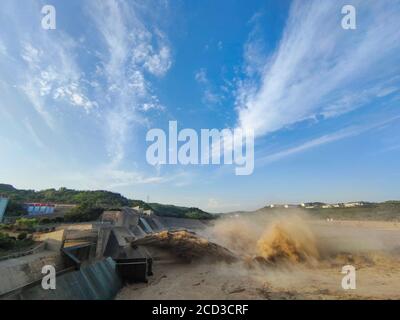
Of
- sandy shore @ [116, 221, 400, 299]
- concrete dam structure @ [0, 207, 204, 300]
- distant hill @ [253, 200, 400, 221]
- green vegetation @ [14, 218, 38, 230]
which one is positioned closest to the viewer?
concrete dam structure @ [0, 207, 204, 300]

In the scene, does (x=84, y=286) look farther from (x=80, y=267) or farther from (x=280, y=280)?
(x=280, y=280)

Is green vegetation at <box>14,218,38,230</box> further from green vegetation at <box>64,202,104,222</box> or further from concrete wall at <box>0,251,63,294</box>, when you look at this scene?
concrete wall at <box>0,251,63,294</box>

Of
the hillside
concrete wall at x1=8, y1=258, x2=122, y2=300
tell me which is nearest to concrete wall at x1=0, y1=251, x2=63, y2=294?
concrete wall at x1=8, y1=258, x2=122, y2=300

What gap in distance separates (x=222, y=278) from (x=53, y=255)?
16.5 metres

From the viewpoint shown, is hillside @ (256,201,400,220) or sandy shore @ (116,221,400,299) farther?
hillside @ (256,201,400,220)

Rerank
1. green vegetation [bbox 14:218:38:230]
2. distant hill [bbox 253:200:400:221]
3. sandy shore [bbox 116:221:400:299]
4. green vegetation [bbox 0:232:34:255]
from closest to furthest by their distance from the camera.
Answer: sandy shore [bbox 116:221:400:299], green vegetation [bbox 0:232:34:255], green vegetation [bbox 14:218:38:230], distant hill [bbox 253:200:400:221]

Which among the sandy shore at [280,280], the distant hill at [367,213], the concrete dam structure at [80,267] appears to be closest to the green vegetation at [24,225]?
the concrete dam structure at [80,267]

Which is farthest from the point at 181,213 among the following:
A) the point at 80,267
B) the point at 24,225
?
the point at 80,267

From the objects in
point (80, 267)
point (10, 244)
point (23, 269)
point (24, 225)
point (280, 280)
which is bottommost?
point (280, 280)

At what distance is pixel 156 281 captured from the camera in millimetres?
25766

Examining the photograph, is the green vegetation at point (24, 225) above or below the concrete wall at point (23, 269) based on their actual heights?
above

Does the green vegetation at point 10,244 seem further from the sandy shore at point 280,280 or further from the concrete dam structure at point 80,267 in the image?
the sandy shore at point 280,280

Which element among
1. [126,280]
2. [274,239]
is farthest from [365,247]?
[126,280]
